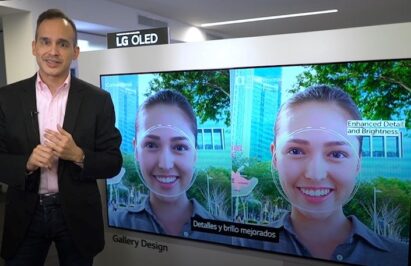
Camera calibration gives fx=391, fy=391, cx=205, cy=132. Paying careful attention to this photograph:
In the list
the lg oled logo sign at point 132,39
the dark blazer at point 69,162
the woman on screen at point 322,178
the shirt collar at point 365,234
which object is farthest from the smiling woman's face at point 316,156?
the lg oled logo sign at point 132,39

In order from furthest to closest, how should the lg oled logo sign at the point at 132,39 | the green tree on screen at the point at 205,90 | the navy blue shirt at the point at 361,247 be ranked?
the lg oled logo sign at the point at 132,39 → the green tree on screen at the point at 205,90 → the navy blue shirt at the point at 361,247

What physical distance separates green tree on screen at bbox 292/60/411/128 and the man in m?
1.19

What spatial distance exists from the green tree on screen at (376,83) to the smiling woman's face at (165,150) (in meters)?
0.89

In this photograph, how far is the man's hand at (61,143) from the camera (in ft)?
4.67

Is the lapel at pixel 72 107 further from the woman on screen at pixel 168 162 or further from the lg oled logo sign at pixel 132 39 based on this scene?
the lg oled logo sign at pixel 132 39

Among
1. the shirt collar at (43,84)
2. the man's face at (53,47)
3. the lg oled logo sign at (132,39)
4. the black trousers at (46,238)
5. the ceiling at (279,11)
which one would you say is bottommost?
the black trousers at (46,238)

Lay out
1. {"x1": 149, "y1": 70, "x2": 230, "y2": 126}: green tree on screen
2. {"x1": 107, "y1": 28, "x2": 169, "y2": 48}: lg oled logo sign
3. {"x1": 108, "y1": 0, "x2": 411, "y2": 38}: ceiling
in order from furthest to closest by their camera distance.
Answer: {"x1": 108, "y1": 0, "x2": 411, "y2": 38}: ceiling
{"x1": 107, "y1": 28, "x2": 169, "y2": 48}: lg oled logo sign
{"x1": 149, "y1": 70, "x2": 230, "y2": 126}: green tree on screen

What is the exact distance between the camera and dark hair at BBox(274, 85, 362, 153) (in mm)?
2016

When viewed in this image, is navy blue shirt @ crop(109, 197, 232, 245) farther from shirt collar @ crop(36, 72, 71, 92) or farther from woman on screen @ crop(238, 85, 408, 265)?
shirt collar @ crop(36, 72, 71, 92)

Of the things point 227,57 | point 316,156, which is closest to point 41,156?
point 227,57

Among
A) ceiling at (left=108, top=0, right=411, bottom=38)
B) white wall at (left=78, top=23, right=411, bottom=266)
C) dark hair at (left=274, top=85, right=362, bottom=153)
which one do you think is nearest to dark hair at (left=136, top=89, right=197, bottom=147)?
white wall at (left=78, top=23, right=411, bottom=266)

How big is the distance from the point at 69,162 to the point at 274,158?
1152mm

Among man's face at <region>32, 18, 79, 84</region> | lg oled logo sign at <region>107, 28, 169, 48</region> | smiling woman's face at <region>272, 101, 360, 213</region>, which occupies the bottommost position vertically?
smiling woman's face at <region>272, 101, 360, 213</region>

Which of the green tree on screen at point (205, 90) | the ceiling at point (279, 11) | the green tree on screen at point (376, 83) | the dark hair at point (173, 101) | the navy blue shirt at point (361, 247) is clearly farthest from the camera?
the ceiling at point (279, 11)
